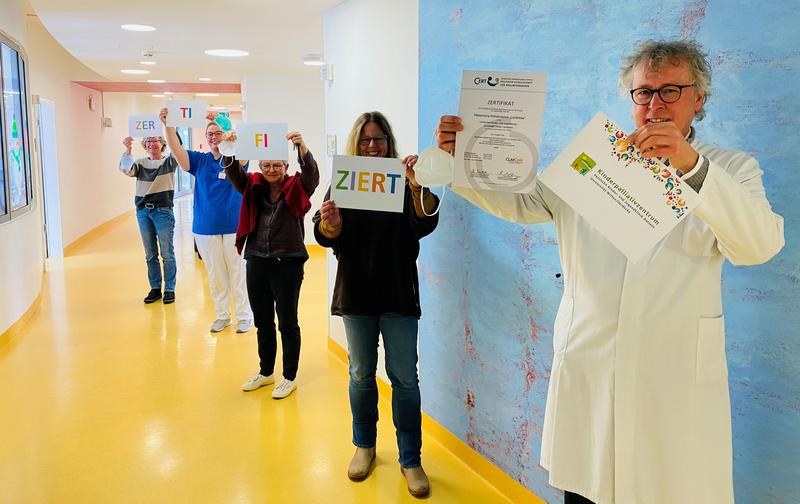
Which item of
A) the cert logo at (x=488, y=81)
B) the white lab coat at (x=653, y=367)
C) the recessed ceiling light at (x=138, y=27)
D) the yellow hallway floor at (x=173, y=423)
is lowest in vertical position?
the yellow hallway floor at (x=173, y=423)

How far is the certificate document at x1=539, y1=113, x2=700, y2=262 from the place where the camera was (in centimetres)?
125

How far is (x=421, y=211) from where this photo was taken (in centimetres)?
246

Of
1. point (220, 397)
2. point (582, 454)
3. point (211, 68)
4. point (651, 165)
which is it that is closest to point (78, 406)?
point (220, 397)

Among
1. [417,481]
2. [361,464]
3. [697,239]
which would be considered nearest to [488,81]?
[697,239]

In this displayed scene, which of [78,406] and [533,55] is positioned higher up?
[533,55]

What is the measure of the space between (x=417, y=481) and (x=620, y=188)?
1844 millimetres

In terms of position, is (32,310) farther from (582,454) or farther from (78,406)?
(582,454)

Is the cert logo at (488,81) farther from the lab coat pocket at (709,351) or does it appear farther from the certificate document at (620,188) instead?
the lab coat pocket at (709,351)

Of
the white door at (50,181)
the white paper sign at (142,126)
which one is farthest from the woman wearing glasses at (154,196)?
the white door at (50,181)

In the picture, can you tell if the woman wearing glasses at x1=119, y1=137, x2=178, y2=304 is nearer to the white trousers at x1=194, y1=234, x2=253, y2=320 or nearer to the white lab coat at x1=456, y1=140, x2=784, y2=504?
the white trousers at x1=194, y1=234, x2=253, y2=320

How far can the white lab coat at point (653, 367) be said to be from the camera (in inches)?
54.8

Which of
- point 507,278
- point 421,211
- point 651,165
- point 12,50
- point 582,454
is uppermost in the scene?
point 12,50

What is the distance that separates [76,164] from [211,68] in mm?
3127

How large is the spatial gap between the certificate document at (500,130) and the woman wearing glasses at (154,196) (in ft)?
15.7
